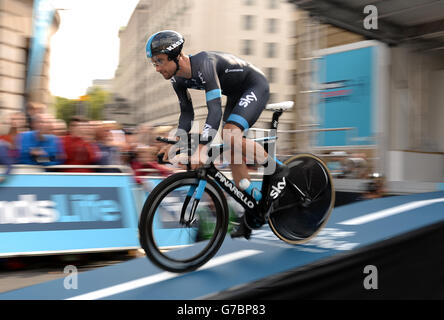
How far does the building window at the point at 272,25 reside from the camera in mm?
44797

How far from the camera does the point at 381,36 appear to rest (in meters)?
8.20

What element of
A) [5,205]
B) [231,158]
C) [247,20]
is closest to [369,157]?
[231,158]

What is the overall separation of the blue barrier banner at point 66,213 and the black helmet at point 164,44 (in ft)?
9.97

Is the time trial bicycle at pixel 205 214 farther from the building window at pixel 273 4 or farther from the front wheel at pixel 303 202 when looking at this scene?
the building window at pixel 273 4

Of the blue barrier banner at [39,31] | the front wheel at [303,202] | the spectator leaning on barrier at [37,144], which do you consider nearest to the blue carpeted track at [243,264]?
the front wheel at [303,202]

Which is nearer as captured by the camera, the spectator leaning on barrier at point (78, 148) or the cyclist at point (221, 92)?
the cyclist at point (221, 92)

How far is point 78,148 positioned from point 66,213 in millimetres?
996

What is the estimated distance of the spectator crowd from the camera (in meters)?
5.42

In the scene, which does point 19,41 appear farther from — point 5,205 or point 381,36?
point 381,36

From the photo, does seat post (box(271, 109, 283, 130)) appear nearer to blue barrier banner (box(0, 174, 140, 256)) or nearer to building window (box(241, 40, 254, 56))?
blue barrier banner (box(0, 174, 140, 256))

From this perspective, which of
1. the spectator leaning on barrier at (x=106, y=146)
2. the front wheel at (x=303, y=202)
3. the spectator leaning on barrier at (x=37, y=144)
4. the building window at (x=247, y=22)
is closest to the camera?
the front wheel at (x=303, y=202)

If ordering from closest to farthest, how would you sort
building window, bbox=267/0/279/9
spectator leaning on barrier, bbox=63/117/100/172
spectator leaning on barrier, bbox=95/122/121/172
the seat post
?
the seat post
spectator leaning on barrier, bbox=63/117/100/172
spectator leaning on barrier, bbox=95/122/121/172
building window, bbox=267/0/279/9

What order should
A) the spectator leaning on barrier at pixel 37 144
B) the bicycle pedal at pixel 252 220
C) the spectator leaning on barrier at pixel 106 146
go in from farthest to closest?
the spectator leaning on barrier at pixel 106 146
the spectator leaning on barrier at pixel 37 144
the bicycle pedal at pixel 252 220

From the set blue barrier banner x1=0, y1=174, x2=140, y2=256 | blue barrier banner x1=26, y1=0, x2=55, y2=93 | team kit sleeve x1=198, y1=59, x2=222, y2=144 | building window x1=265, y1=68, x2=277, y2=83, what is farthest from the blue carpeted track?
building window x1=265, y1=68, x2=277, y2=83
